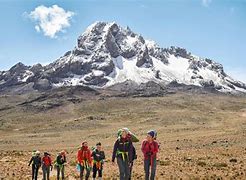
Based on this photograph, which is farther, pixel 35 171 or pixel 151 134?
pixel 35 171

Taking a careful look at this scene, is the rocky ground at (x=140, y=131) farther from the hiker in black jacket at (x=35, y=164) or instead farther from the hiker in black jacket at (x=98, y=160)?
the hiker in black jacket at (x=98, y=160)

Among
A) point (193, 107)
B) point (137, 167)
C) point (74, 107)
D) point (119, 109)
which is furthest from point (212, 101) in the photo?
point (137, 167)

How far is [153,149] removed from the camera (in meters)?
16.3

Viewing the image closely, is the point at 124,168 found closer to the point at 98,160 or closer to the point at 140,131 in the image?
the point at 98,160

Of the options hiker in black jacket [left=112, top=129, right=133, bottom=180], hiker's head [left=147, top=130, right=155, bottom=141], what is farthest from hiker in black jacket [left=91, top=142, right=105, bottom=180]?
hiker's head [left=147, top=130, right=155, bottom=141]

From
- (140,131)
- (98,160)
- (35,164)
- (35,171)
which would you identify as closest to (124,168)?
(98,160)

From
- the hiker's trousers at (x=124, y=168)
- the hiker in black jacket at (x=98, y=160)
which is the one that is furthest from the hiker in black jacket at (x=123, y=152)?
the hiker in black jacket at (x=98, y=160)

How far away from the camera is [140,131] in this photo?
99750 mm

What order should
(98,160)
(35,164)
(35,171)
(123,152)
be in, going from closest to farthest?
(123,152) → (98,160) → (35,164) → (35,171)

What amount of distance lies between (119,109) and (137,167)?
138836 mm

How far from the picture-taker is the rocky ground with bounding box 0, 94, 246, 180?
27.6 m

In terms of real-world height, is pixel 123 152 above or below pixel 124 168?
above

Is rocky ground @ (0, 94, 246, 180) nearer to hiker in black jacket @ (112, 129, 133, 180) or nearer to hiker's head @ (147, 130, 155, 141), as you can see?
hiker in black jacket @ (112, 129, 133, 180)

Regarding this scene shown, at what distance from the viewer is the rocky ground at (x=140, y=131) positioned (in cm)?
2757
